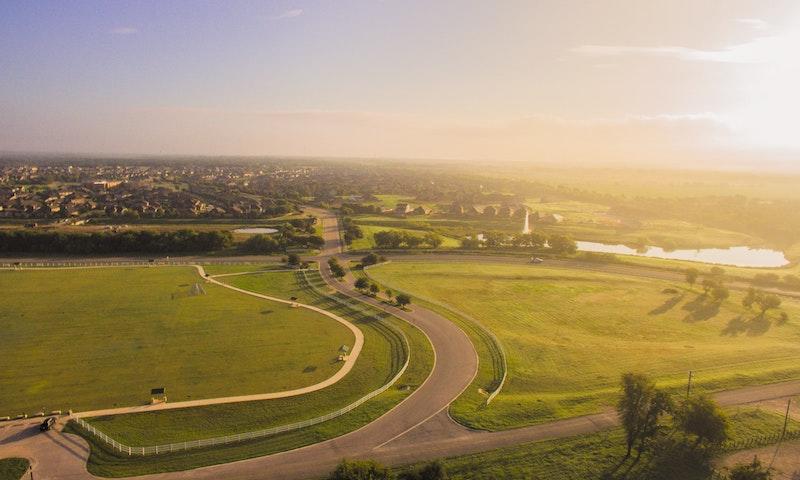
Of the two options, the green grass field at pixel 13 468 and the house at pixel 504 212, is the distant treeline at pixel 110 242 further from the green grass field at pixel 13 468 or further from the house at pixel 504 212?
the house at pixel 504 212

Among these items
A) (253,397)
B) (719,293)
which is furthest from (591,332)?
(253,397)

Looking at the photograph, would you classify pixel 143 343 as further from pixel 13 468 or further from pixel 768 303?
pixel 768 303

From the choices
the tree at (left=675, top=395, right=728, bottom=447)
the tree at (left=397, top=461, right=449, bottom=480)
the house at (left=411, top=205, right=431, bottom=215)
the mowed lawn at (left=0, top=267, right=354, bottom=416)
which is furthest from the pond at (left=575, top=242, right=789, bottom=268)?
the tree at (left=397, top=461, right=449, bottom=480)

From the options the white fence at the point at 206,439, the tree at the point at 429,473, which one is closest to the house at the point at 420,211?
the white fence at the point at 206,439

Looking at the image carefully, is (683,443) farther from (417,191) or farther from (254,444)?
(417,191)

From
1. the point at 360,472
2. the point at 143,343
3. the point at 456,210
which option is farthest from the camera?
the point at 456,210
